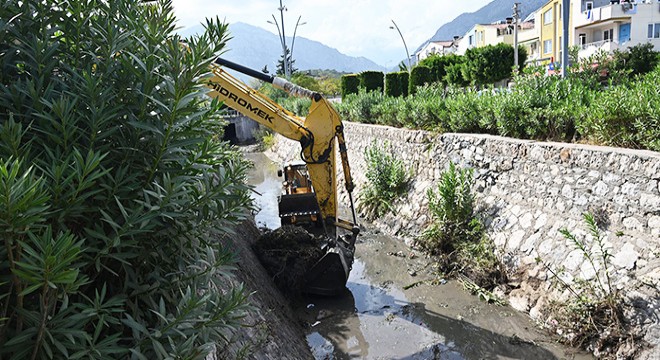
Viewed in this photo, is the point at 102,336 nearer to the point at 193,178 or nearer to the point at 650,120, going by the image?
the point at 193,178

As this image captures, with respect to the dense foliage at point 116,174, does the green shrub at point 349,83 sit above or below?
above

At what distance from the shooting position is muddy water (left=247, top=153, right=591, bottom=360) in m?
5.55

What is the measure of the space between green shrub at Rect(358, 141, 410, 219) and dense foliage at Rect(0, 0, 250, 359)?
910 centimetres

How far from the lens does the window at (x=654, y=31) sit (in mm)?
32250

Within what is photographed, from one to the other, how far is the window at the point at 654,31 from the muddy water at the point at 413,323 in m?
32.7

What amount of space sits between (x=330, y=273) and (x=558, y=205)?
319 centimetres

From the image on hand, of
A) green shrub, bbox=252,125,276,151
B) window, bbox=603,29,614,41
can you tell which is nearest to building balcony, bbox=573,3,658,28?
window, bbox=603,29,614,41

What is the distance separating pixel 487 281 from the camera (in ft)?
22.8

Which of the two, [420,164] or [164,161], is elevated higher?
[164,161]

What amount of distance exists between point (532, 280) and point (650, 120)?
7.68ft

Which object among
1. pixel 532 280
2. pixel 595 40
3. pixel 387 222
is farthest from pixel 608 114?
pixel 595 40

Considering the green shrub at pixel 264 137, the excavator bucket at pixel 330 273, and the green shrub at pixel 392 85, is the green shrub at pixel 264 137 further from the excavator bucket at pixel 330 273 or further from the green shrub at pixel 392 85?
the excavator bucket at pixel 330 273

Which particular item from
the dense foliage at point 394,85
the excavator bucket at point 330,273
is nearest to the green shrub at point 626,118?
the excavator bucket at point 330,273

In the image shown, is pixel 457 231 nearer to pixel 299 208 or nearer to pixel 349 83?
pixel 299 208
